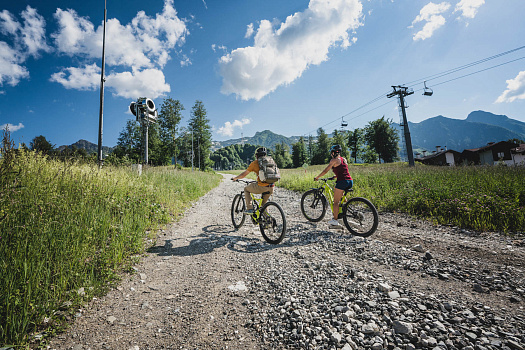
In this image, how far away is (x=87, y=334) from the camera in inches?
87.8

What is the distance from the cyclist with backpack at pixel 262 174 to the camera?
5367 mm

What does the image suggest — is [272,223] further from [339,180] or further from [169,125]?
[169,125]

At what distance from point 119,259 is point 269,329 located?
10.6ft

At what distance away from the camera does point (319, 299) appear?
8.80 ft

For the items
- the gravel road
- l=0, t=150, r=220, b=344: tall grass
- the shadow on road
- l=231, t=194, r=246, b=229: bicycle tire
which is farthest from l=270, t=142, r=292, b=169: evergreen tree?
l=0, t=150, r=220, b=344: tall grass

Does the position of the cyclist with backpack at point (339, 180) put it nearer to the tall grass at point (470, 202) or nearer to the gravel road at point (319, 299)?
the gravel road at point (319, 299)

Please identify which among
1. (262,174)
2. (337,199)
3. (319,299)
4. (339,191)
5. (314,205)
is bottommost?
(319,299)

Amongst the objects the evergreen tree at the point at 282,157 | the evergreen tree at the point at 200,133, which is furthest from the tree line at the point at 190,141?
the evergreen tree at the point at 282,157

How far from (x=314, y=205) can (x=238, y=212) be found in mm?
2852

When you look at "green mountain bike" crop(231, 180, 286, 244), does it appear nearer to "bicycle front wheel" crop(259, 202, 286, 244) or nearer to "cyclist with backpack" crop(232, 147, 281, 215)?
"bicycle front wheel" crop(259, 202, 286, 244)

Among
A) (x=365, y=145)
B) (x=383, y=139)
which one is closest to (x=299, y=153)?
(x=365, y=145)

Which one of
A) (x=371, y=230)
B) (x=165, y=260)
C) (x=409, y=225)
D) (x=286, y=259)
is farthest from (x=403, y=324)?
(x=409, y=225)

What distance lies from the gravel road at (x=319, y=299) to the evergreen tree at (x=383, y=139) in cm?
5830

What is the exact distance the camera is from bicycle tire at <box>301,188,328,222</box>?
6.81 m
